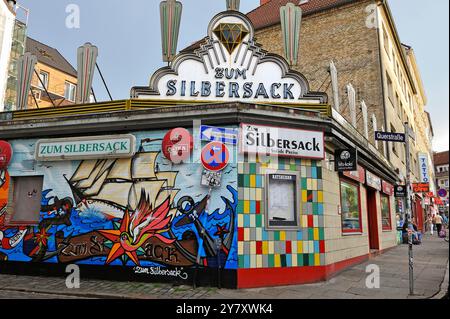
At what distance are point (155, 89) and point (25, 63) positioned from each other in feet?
17.2

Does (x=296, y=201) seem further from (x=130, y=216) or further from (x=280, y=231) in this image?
(x=130, y=216)

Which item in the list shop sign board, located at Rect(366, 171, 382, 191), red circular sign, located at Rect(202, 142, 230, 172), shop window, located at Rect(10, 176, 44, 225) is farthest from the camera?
shop sign board, located at Rect(366, 171, 382, 191)

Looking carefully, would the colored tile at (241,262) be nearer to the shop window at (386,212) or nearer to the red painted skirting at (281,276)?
the red painted skirting at (281,276)

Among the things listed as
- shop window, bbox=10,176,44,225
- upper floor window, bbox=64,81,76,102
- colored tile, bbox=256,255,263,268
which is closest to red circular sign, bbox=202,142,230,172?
colored tile, bbox=256,255,263,268

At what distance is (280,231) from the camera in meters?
8.79

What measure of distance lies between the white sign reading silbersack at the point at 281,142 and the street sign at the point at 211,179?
2.83 feet

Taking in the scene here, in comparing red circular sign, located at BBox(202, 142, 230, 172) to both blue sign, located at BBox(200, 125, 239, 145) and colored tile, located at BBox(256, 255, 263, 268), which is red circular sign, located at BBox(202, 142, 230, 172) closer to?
blue sign, located at BBox(200, 125, 239, 145)

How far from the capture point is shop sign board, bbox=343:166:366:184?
37.7 ft

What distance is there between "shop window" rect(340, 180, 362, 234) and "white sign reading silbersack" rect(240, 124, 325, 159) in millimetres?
2400

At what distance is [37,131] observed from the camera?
10.3 metres

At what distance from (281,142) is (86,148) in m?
5.08

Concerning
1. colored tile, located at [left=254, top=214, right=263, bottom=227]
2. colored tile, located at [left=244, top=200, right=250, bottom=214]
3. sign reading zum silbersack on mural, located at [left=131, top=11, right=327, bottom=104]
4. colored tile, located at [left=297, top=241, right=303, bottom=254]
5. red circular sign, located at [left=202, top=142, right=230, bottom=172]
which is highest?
sign reading zum silbersack on mural, located at [left=131, top=11, right=327, bottom=104]

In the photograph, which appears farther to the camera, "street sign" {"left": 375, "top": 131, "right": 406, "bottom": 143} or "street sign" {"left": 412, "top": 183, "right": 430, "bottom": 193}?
"street sign" {"left": 412, "top": 183, "right": 430, "bottom": 193}
